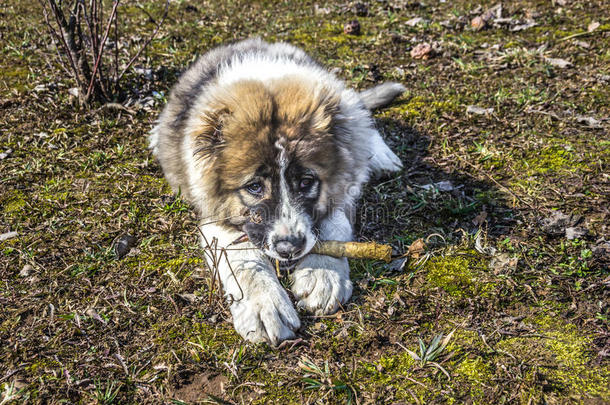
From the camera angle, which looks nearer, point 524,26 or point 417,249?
point 417,249

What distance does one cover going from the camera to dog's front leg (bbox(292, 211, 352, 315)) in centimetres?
255

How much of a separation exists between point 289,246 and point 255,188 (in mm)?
399

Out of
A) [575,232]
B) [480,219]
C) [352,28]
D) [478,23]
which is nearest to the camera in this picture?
[575,232]

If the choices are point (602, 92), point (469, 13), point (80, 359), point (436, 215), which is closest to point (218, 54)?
point (436, 215)

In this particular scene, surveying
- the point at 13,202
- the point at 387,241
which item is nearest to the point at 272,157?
the point at 387,241

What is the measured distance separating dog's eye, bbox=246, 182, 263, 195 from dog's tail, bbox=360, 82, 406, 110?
2142mm

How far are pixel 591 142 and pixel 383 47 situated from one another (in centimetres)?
271

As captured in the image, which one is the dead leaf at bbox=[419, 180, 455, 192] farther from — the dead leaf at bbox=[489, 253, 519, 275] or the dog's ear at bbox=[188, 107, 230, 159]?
the dog's ear at bbox=[188, 107, 230, 159]

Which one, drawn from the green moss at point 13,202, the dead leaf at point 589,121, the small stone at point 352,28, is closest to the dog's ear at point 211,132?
the green moss at point 13,202

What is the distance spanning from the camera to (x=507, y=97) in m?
4.49

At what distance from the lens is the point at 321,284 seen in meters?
2.60

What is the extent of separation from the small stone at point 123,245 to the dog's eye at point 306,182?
1217mm

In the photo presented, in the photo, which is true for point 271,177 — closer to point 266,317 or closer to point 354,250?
point 354,250

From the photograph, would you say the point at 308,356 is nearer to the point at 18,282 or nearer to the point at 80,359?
the point at 80,359
